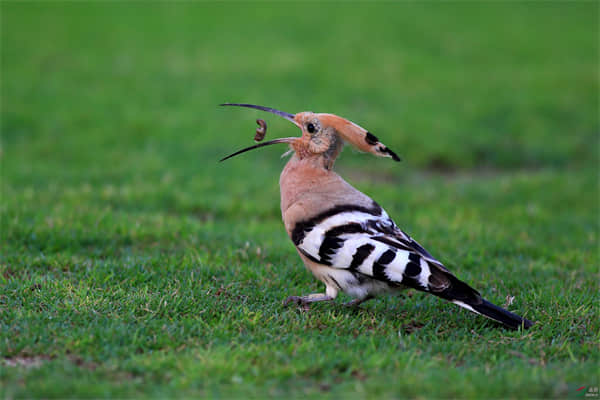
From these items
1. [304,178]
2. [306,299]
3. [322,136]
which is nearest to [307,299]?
[306,299]

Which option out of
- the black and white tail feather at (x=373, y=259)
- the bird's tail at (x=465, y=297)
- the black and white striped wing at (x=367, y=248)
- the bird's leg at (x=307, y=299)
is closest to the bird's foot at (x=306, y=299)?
the bird's leg at (x=307, y=299)

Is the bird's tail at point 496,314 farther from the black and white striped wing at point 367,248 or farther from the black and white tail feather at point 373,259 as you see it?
the black and white striped wing at point 367,248

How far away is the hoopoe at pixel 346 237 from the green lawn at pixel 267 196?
24cm

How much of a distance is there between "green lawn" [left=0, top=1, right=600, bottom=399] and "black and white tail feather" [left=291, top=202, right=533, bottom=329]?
0.23 m

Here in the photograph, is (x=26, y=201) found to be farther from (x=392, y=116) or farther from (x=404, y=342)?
(x=392, y=116)

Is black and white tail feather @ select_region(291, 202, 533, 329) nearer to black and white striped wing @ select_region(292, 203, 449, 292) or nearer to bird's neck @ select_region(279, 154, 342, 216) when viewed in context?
black and white striped wing @ select_region(292, 203, 449, 292)

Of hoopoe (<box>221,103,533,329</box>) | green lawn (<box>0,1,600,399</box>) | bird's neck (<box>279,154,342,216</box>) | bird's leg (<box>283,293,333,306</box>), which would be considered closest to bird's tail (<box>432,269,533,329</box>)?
hoopoe (<box>221,103,533,329</box>)

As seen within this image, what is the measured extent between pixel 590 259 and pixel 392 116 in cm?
468

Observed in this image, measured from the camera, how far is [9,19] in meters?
13.4

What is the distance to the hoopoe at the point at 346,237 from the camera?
3.61m

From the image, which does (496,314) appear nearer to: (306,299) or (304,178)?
(306,299)

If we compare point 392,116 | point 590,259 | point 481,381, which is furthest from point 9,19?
point 481,381

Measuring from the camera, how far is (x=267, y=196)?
6.82m

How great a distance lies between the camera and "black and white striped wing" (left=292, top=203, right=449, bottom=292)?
3.60 metres
